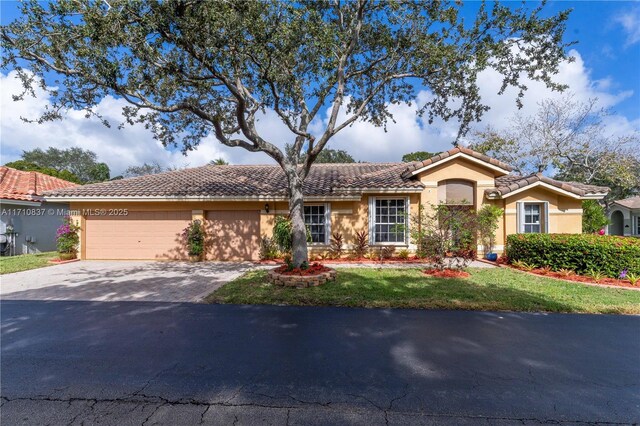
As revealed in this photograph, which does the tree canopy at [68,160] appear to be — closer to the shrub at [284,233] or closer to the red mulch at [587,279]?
the shrub at [284,233]

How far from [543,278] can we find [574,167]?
62.3 ft

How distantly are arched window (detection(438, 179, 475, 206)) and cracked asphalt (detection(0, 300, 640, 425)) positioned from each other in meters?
7.68

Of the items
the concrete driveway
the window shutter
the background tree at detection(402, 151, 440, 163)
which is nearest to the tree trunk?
the concrete driveway

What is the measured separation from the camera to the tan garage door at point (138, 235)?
13.1m

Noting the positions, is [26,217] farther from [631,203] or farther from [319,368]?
[631,203]

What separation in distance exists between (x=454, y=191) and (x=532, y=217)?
351cm

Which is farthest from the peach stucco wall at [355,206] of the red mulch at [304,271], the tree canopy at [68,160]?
the tree canopy at [68,160]

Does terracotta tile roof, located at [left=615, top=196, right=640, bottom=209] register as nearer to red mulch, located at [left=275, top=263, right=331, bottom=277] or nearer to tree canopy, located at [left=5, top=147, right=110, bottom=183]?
red mulch, located at [left=275, top=263, right=331, bottom=277]

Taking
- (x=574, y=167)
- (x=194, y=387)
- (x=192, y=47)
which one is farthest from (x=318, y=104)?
(x=574, y=167)

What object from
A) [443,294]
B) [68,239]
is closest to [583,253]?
[443,294]

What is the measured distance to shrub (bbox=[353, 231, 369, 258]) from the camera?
41.7 ft

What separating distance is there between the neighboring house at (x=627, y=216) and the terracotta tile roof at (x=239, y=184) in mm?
26707

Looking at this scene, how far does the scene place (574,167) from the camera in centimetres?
2223

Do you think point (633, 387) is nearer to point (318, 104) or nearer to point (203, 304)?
point (203, 304)
